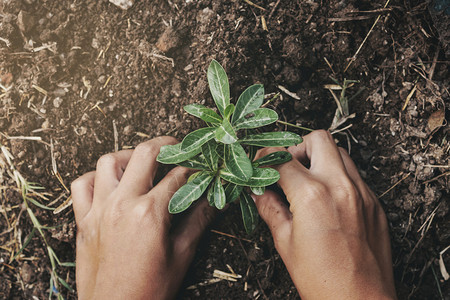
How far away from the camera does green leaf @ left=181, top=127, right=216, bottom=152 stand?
1.74 meters

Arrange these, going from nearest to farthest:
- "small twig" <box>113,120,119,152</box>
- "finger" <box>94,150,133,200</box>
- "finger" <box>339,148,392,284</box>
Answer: "finger" <box>339,148,392,284</box> → "finger" <box>94,150,133,200</box> → "small twig" <box>113,120,119,152</box>

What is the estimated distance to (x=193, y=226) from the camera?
2172 mm

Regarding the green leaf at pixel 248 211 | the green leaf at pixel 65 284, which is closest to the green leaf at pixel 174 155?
the green leaf at pixel 248 211

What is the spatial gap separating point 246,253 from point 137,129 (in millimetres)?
1072

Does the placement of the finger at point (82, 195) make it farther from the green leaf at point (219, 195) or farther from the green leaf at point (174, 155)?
the green leaf at point (219, 195)

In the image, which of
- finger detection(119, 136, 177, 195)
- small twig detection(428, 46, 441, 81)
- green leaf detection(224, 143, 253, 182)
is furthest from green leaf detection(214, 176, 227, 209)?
small twig detection(428, 46, 441, 81)

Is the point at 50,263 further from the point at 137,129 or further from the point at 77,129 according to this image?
the point at 137,129

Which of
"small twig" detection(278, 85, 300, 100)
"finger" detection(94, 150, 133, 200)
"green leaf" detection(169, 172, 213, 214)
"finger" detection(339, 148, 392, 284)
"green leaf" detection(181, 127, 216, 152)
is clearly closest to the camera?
"green leaf" detection(181, 127, 216, 152)

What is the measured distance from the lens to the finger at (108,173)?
87.4 inches

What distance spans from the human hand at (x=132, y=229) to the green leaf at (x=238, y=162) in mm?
426

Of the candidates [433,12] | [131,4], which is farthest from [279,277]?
[131,4]

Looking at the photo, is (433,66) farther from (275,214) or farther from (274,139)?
(275,214)

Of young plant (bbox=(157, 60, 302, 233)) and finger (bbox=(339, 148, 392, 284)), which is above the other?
young plant (bbox=(157, 60, 302, 233))

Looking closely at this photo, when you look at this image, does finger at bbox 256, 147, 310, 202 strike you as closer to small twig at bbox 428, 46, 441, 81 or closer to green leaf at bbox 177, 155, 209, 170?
green leaf at bbox 177, 155, 209, 170
